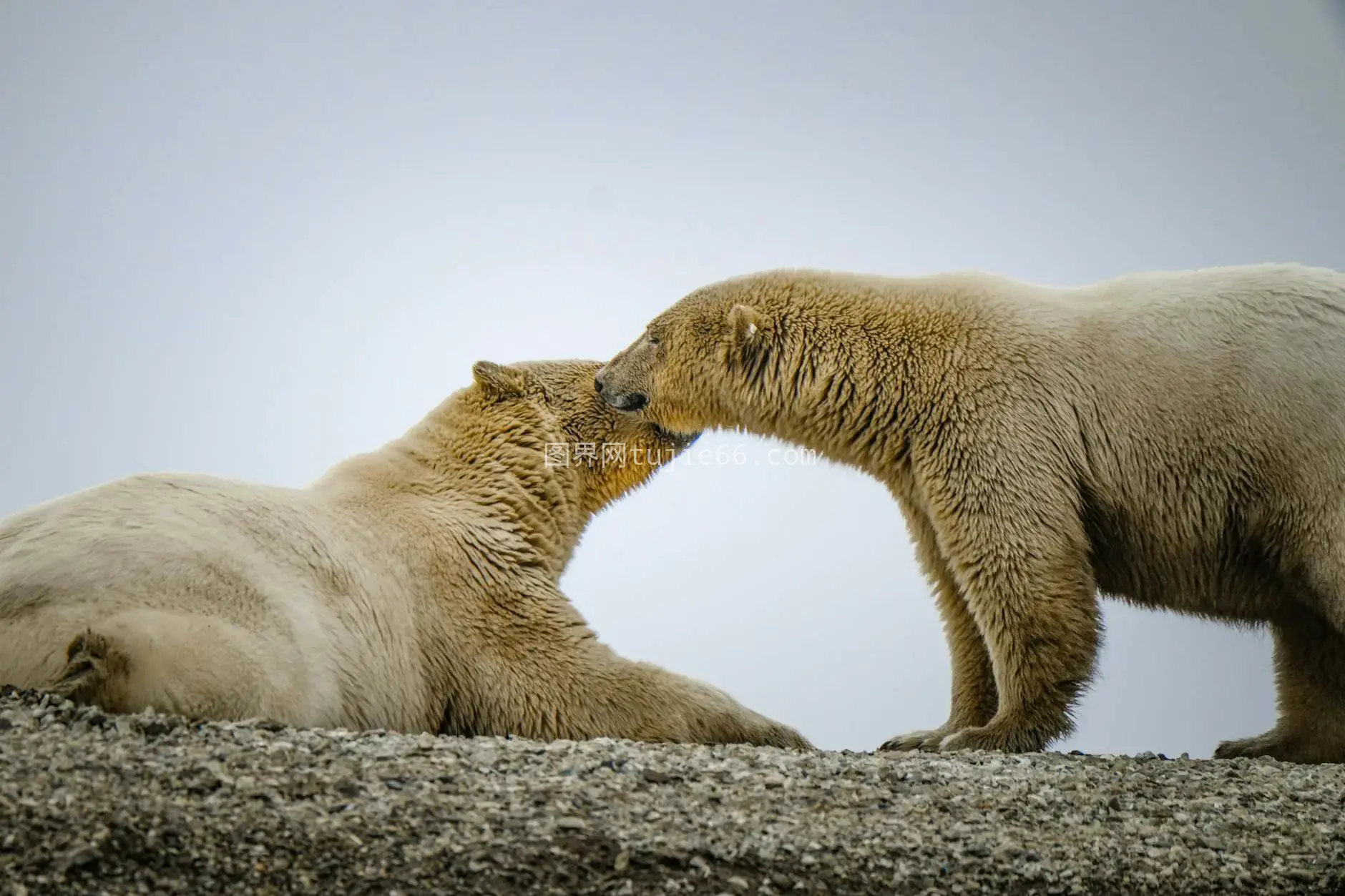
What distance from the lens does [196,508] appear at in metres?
4.44

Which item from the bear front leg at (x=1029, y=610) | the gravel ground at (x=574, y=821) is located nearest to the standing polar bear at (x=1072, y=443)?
the bear front leg at (x=1029, y=610)

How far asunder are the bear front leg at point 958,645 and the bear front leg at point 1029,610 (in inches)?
20.2

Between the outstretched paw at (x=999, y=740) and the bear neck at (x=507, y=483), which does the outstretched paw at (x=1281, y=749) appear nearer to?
the outstretched paw at (x=999, y=740)

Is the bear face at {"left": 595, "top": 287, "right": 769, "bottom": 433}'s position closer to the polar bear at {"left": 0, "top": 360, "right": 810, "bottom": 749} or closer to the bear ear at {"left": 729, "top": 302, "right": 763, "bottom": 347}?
the bear ear at {"left": 729, "top": 302, "right": 763, "bottom": 347}

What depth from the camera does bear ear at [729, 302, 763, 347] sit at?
5883 mm

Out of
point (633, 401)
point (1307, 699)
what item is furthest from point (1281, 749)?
point (633, 401)

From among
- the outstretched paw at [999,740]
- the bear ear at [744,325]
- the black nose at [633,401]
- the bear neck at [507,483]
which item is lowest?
the outstretched paw at [999,740]

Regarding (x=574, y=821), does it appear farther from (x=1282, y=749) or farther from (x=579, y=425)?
(x=1282, y=749)

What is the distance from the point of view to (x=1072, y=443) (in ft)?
17.3

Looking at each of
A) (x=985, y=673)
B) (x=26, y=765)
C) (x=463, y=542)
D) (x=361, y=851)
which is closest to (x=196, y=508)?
(x=463, y=542)

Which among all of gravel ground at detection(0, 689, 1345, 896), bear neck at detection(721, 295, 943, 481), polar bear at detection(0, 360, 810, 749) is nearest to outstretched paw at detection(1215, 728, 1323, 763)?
gravel ground at detection(0, 689, 1345, 896)

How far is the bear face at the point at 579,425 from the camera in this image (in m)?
5.89

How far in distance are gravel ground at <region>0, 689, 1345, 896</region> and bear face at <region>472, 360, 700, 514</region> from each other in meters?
2.04

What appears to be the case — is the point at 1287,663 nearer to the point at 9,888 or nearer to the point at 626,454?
the point at 626,454
